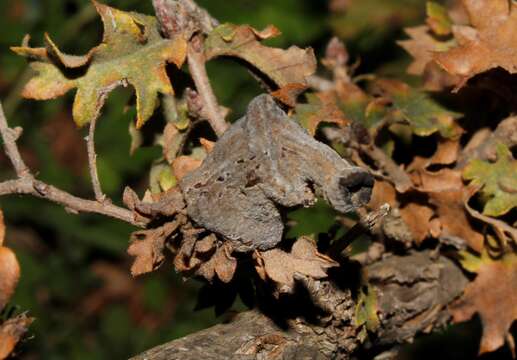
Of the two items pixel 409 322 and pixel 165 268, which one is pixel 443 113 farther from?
pixel 165 268

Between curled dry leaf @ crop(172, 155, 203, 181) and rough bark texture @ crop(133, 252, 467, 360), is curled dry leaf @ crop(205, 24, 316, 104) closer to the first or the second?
curled dry leaf @ crop(172, 155, 203, 181)

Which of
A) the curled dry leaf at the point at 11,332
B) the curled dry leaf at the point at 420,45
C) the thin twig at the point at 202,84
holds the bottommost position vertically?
the curled dry leaf at the point at 11,332

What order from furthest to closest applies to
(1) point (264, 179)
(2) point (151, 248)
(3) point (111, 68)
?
(3) point (111, 68)
(2) point (151, 248)
(1) point (264, 179)

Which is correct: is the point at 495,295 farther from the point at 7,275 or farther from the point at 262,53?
the point at 7,275

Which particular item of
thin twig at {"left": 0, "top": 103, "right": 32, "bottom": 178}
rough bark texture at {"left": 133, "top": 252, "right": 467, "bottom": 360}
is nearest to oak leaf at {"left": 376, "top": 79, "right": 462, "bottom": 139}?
rough bark texture at {"left": 133, "top": 252, "right": 467, "bottom": 360}

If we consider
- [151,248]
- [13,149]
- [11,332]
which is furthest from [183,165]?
[11,332]

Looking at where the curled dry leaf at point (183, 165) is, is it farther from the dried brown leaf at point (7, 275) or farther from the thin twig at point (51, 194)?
the dried brown leaf at point (7, 275)

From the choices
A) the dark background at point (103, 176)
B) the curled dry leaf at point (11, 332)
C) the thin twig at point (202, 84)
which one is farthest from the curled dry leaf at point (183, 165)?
the dark background at point (103, 176)
